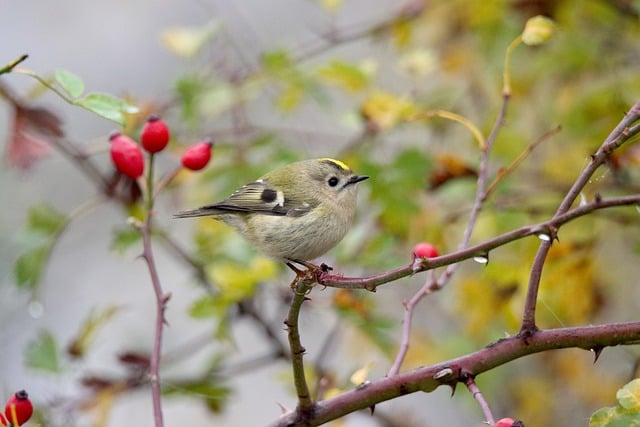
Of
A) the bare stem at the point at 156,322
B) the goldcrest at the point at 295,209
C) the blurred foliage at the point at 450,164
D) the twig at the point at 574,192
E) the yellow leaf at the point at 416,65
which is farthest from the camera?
the yellow leaf at the point at 416,65

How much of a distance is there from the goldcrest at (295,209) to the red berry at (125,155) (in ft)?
1.27

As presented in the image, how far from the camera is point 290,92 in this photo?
2.44 meters

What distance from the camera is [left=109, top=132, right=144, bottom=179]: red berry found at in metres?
1.50

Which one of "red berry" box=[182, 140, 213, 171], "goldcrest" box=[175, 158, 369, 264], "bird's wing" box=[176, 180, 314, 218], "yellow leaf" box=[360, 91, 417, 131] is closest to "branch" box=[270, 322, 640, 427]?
"red berry" box=[182, 140, 213, 171]

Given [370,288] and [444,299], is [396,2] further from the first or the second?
[370,288]

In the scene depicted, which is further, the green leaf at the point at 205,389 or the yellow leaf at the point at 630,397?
the green leaf at the point at 205,389

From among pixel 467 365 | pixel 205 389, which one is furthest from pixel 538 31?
pixel 205 389

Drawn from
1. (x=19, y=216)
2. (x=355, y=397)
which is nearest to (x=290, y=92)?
(x=355, y=397)

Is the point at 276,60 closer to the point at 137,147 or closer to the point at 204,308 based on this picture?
the point at 204,308

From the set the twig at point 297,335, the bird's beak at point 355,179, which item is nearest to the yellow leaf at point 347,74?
the bird's beak at point 355,179

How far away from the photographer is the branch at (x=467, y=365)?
1109 millimetres

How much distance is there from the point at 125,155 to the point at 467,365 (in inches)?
27.8

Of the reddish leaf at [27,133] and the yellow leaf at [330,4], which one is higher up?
the yellow leaf at [330,4]

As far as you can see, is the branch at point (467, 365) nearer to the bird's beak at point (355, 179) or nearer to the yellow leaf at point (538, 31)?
the yellow leaf at point (538, 31)
